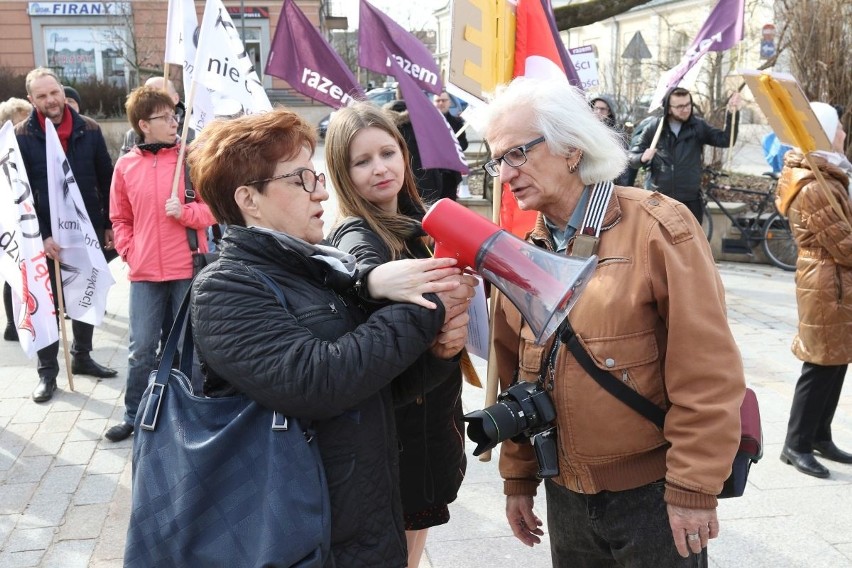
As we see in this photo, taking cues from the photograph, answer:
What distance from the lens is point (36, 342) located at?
4965 mm

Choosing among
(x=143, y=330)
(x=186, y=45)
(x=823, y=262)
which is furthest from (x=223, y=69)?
(x=823, y=262)

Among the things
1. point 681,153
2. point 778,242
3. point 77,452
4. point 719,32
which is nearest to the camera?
point 77,452

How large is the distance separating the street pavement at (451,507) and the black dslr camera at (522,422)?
5.06 feet

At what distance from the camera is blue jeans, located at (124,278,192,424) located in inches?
196

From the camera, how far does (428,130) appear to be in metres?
5.19

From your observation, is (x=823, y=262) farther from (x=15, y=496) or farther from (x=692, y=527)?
(x=15, y=496)

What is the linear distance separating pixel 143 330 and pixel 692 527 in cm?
379

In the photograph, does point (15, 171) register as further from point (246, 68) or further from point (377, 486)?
point (377, 486)

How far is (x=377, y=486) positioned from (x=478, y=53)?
→ 100 inches

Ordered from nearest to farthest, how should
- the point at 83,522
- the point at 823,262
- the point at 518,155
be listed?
the point at 518,155, the point at 83,522, the point at 823,262

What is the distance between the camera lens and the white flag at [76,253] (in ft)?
18.6

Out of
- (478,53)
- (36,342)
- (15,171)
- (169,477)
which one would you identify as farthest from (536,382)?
(15,171)

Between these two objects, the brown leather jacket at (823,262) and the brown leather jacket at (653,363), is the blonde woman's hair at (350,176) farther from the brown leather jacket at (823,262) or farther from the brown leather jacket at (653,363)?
the brown leather jacket at (823,262)

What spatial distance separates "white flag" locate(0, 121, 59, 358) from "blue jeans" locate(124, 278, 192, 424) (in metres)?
0.49
